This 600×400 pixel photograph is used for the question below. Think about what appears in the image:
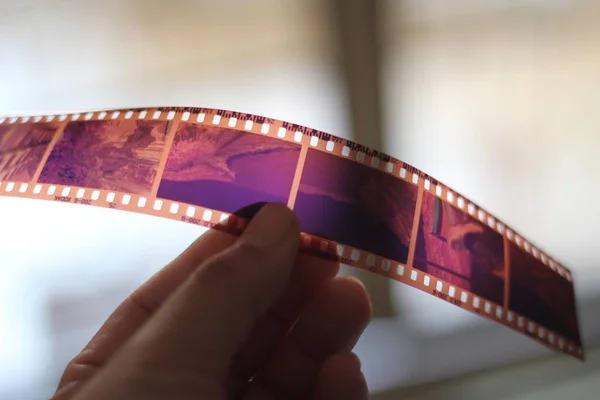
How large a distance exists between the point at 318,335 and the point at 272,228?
6.4 inches

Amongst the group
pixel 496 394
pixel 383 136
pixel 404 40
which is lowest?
pixel 496 394

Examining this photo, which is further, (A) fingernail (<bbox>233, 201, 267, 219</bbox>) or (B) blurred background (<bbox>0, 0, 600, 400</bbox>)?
(B) blurred background (<bbox>0, 0, 600, 400</bbox>)

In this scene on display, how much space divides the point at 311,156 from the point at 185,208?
15 cm

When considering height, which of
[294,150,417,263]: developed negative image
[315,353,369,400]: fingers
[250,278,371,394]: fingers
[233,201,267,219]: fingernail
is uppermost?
[294,150,417,263]: developed negative image

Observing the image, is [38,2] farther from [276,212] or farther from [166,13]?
[276,212]

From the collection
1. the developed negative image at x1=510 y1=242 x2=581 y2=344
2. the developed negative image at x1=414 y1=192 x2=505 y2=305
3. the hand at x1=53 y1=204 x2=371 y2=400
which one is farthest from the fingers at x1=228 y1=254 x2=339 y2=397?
the developed negative image at x1=510 y1=242 x2=581 y2=344

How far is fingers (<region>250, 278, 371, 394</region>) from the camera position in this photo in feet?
1.99

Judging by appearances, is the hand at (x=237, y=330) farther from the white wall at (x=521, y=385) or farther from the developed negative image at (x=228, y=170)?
the white wall at (x=521, y=385)

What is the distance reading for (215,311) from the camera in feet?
1.58

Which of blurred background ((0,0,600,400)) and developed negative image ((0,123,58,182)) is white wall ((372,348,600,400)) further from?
developed negative image ((0,123,58,182))

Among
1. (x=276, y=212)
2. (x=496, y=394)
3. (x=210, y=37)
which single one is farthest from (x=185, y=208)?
(x=496, y=394)

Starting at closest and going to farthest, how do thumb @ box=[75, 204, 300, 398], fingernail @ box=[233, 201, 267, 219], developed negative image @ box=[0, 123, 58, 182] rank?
1. thumb @ box=[75, 204, 300, 398]
2. fingernail @ box=[233, 201, 267, 219]
3. developed negative image @ box=[0, 123, 58, 182]

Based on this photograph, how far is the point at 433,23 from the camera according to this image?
71 centimetres

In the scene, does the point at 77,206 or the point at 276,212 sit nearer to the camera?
the point at 276,212
